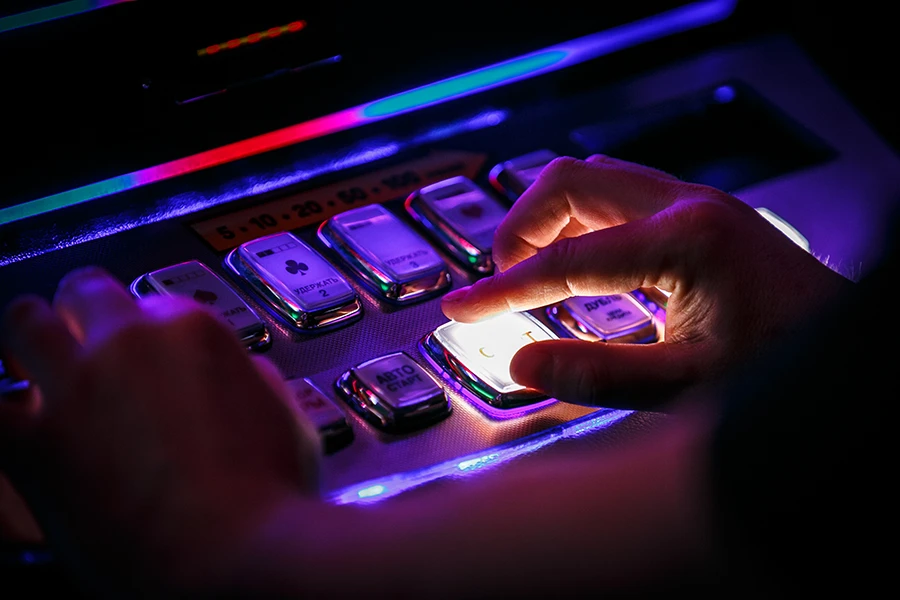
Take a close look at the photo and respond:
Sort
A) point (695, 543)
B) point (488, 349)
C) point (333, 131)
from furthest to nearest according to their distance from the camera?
point (333, 131)
point (488, 349)
point (695, 543)

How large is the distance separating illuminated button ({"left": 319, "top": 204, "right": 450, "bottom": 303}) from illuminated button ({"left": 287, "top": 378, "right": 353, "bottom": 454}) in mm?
123

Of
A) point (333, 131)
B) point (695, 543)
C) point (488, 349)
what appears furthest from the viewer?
point (333, 131)

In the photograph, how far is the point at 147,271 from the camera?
2.41 ft

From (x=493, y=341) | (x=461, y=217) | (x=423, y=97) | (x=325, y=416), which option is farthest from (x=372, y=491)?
(x=423, y=97)

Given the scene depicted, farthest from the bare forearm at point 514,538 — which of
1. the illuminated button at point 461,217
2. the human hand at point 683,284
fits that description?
the illuminated button at point 461,217

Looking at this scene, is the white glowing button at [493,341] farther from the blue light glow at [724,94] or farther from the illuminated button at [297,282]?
the blue light glow at [724,94]

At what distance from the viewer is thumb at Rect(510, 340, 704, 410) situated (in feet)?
2.22

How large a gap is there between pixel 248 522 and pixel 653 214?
400mm

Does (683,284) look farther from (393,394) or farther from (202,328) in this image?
(202,328)

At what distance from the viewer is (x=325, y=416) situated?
639mm

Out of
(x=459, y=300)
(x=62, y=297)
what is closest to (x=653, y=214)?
(x=459, y=300)

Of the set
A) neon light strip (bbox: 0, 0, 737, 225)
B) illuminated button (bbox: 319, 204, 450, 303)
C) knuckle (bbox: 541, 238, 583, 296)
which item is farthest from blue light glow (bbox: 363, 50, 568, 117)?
knuckle (bbox: 541, 238, 583, 296)

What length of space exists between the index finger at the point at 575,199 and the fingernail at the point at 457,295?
0.06 metres

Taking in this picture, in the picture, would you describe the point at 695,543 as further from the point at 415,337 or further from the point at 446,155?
the point at 446,155
